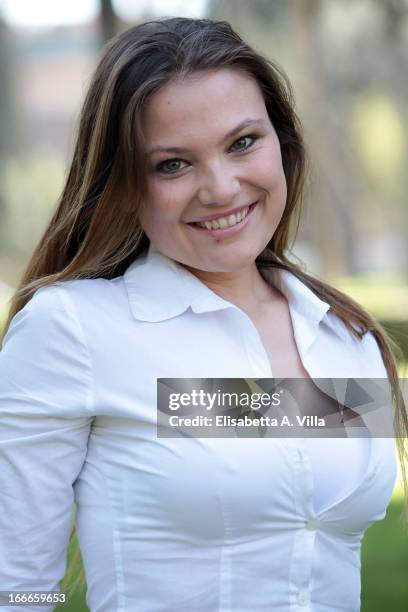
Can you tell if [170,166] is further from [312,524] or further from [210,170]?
[312,524]

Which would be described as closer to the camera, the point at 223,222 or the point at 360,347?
the point at 223,222

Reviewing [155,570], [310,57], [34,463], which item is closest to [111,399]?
[34,463]

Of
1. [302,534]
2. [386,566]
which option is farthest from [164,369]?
[386,566]

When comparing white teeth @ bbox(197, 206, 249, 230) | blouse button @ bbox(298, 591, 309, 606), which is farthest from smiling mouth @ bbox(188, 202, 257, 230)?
blouse button @ bbox(298, 591, 309, 606)

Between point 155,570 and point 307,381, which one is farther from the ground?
point 307,381

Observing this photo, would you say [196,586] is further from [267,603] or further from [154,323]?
[154,323]

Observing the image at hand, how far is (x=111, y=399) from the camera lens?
1.74 metres

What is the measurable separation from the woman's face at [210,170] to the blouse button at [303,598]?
25.6 inches

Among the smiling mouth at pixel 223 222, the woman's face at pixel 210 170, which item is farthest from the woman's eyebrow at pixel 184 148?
the smiling mouth at pixel 223 222

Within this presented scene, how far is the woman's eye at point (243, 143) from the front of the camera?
6.08ft

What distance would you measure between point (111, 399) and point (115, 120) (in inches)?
21.5

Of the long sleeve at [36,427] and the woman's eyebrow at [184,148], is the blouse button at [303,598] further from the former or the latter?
the woman's eyebrow at [184,148]

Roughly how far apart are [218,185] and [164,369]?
366mm

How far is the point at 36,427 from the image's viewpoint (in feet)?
5.62
